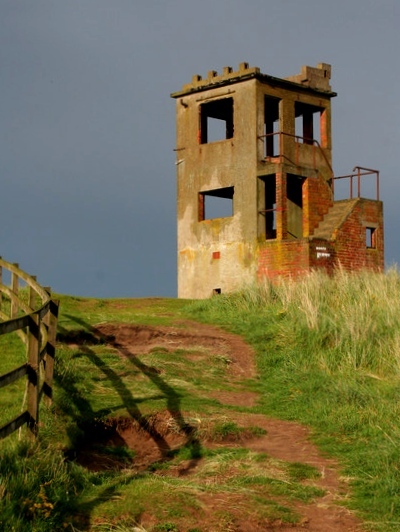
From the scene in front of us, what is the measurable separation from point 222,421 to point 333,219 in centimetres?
1795

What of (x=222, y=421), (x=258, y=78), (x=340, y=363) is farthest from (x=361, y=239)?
(x=222, y=421)

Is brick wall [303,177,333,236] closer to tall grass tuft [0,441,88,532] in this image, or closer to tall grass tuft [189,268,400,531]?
tall grass tuft [189,268,400,531]

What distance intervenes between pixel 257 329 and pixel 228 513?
33.8 feet

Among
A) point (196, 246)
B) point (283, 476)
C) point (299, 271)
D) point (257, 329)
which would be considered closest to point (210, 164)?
point (196, 246)

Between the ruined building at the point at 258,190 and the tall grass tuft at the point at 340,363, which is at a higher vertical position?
the ruined building at the point at 258,190

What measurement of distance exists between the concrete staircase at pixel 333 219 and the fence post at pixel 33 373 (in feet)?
62.0

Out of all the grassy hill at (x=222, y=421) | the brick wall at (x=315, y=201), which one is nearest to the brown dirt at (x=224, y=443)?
the grassy hill at (x=222, y=421)

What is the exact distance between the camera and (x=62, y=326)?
16.4 meters

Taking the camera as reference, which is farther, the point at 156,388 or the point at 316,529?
the point at 156,388

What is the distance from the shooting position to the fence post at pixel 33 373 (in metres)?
8.65

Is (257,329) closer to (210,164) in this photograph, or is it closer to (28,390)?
(28,390)

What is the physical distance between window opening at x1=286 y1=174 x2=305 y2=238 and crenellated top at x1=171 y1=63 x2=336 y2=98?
11.5ft

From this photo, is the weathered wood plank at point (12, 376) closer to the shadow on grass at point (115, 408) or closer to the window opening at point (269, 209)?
the shadow on grass at point (115, 408)

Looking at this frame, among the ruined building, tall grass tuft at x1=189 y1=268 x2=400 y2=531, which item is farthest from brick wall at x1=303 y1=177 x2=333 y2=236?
tall grass tuft at x1=189 y1=268 x2=400 y2=531
